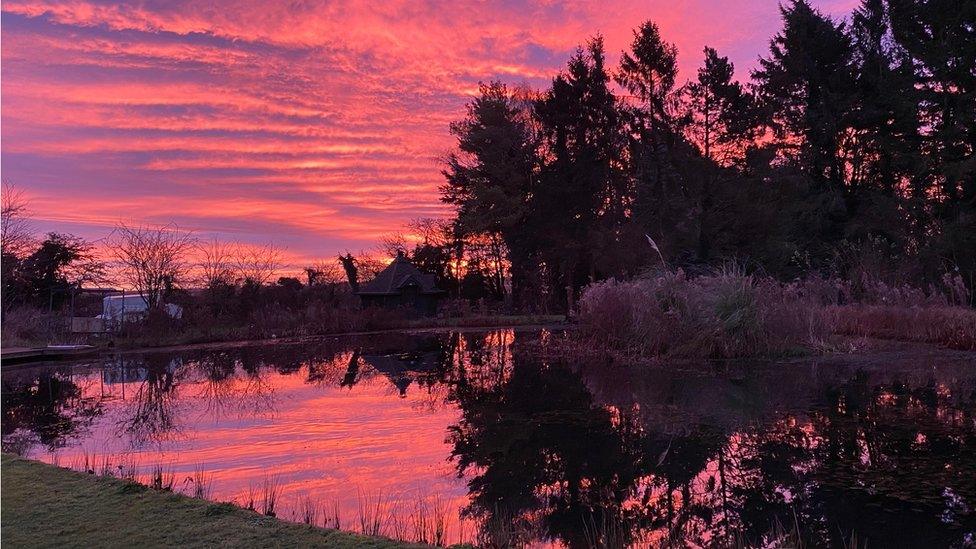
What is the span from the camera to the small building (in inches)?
1485

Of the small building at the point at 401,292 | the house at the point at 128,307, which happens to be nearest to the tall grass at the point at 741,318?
the house at the point at 128,307

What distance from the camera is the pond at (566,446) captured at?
5246mm

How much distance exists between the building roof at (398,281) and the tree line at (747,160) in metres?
4.37

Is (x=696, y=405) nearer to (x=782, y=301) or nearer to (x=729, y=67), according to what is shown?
(x=782, y=301)

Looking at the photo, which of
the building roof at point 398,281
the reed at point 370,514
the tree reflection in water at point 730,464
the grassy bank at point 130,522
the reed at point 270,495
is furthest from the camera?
the building roof at point 398,281

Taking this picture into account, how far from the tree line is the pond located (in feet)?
46.4

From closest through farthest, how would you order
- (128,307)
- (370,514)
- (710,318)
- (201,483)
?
(370,514), (201,483), (710,318), (128,307)

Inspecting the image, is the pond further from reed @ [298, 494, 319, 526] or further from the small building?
the small building

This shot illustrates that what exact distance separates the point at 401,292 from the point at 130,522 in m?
33.2

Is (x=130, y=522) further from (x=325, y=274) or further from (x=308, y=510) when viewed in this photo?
(x=325, y=274)

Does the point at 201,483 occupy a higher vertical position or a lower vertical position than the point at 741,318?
lower

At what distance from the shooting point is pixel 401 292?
1486 inches

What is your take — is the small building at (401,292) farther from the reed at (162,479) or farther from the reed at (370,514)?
the reed at (370,514)

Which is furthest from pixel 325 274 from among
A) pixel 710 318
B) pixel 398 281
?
pixel 710 318
